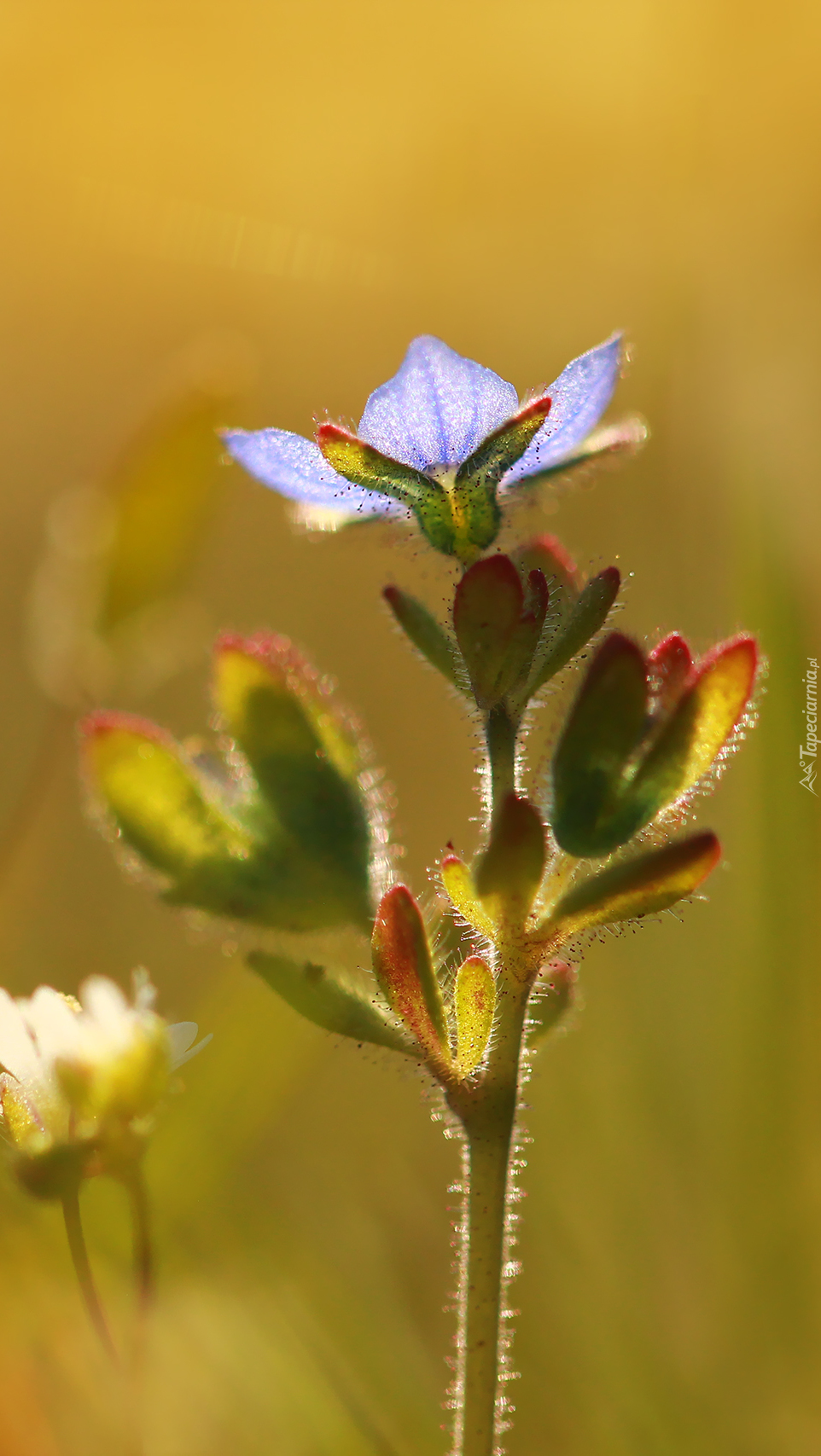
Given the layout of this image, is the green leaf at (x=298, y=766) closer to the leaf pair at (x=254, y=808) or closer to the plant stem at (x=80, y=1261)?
the leaf pair at (x=254, y=808)

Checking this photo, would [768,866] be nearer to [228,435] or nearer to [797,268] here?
[228,435]

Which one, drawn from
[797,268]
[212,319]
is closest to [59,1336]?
[797,268]

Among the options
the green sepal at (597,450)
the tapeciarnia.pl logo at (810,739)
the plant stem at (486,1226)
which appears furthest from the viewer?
the tapeciarnia.pl logo at (810,739)

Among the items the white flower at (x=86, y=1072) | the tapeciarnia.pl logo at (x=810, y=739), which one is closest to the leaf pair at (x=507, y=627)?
the white flower at (x=86, y=1072)

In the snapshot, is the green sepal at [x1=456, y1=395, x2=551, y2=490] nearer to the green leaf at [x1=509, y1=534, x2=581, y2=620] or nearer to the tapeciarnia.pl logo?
the green leaf at [x1=509, y1=534, x2=581, y2=620]

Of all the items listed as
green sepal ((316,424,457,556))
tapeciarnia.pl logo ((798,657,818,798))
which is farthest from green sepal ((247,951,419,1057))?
tapeciarnia.pl logo ((798,657,818,798))

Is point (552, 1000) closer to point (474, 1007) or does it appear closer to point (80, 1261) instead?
point (474, 1007)
